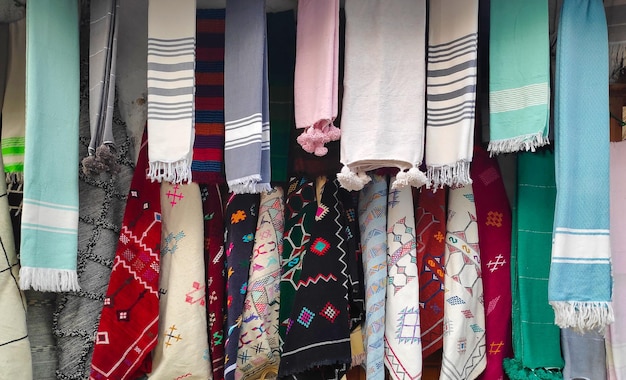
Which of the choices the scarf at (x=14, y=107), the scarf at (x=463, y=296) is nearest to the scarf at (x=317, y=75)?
the scarf at (x=463, y=296)

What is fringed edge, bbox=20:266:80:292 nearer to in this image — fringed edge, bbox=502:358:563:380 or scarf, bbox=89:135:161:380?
scarf, bbox=89:135:161:380

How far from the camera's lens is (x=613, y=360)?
71.3 inches

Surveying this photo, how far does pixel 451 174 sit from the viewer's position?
172 cm

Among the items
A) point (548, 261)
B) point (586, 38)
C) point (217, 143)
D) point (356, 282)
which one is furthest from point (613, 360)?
point (217, 143)

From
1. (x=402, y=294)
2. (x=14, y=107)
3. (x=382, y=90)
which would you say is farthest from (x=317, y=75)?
(x=14, y=107)

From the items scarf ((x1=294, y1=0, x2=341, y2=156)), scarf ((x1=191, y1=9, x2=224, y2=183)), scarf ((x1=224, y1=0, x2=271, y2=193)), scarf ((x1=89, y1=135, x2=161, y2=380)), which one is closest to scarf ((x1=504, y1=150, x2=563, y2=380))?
scarf ((x1=294, y1=0, x2=341, y2=156))

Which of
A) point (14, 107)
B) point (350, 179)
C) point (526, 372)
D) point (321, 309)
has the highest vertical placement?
point (14, 107)

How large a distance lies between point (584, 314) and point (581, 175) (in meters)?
0.33

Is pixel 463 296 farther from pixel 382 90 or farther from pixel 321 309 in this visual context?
pixel 382 90

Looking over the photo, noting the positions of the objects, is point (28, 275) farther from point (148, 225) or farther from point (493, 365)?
point (493, 365)

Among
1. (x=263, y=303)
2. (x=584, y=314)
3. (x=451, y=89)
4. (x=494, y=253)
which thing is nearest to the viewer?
(x=584, y=314)

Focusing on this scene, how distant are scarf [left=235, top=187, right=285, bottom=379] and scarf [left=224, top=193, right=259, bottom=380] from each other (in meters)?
0.01

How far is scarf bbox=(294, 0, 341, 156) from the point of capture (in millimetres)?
1665

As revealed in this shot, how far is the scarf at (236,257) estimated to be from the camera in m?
1.82
